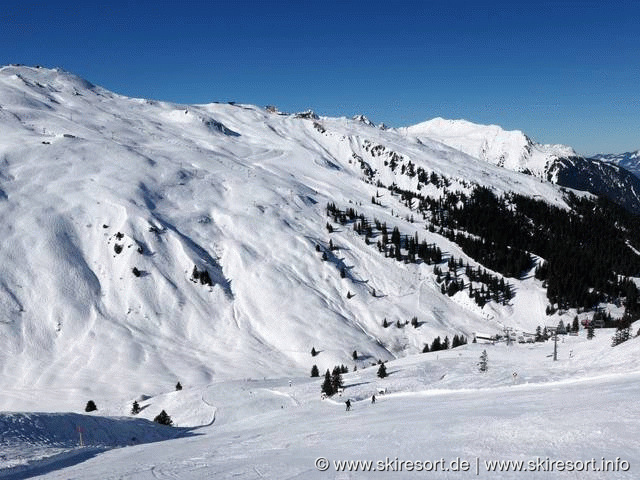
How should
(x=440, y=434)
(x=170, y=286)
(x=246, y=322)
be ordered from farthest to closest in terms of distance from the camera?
(x=170, y=286), (x=246, y=322), (x=440, y=434)

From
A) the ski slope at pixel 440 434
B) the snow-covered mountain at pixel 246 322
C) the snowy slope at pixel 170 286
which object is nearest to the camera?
the ski slope at pixel 440 434

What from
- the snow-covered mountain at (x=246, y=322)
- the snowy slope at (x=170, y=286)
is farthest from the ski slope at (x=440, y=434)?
the snowy slope at (x=170, y=286)

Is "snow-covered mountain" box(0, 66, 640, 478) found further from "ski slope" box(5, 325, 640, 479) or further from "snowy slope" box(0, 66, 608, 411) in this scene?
"snowy slope" box(0, 66, 608, 411)

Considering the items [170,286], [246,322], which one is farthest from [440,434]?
[170,286]

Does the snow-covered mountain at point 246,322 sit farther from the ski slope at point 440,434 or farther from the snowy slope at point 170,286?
the snowy slope at point 170,286

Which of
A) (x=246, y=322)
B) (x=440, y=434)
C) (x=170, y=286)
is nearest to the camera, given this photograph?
(x=440, y=434)

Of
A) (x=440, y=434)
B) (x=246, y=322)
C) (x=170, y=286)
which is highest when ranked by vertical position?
(x=170, y=286)

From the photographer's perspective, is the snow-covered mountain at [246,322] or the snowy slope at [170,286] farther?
the snowy slope at [170,286]

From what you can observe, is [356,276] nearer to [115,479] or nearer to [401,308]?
[401,308]

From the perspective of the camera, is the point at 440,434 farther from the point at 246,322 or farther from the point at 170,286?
the point at 170,286

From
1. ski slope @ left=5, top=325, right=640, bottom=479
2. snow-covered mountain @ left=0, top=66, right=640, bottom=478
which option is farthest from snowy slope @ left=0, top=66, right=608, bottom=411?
ski slope @ left=5, top=325, right=640, bottom=479

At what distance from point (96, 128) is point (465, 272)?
15158cm

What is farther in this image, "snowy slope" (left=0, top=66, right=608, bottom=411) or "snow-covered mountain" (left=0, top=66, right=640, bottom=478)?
"snowy slope" (left=0, top=66, right=608, bottom=411)

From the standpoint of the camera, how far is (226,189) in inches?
6191
